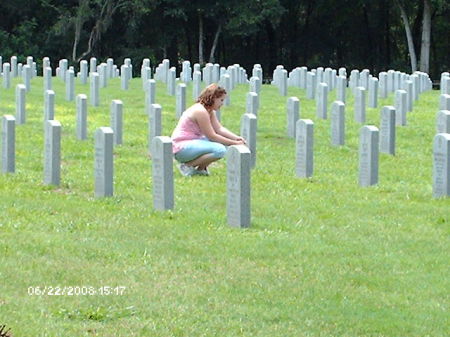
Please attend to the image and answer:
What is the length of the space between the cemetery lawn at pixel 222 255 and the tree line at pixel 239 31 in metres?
34.8

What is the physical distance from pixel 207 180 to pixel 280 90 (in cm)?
1770

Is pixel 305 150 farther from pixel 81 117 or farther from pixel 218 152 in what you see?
pixel 81 117

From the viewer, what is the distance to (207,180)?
16547 mm

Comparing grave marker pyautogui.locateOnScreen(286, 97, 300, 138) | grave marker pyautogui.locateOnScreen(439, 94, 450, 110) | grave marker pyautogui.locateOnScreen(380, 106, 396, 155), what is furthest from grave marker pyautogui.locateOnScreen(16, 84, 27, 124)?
grave marker pyautogui.locateOnScreen(439, 94, 450, 110)

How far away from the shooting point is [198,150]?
54.3 feet

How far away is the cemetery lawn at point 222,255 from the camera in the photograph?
881cm

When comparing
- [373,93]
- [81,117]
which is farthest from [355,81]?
[81,117]

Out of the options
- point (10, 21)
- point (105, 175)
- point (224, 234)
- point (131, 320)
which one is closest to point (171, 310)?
point (131, 320)

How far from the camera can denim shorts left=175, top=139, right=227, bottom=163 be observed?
16578 millimetres

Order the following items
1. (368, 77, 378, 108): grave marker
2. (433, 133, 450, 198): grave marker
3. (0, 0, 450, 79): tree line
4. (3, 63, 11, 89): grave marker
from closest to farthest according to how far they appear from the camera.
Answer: (433, 133, 450, 198): grave marker
(368, 77, 378, 108): grave marker
(3, 63, 11, 89): grave marker
(0, 0, 450, 79): tree line

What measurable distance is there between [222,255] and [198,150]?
5.51m

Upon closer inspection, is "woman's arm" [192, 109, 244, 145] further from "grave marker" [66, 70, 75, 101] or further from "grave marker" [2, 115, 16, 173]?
"grave marker" [66, 70, 75, 101]

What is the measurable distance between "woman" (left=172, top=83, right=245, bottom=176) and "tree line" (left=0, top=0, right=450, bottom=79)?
3509cm
